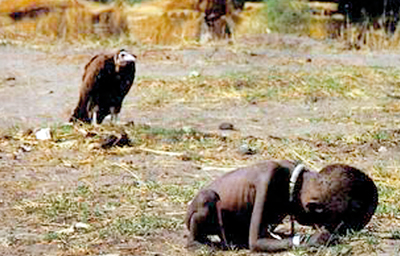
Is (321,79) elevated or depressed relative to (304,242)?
depressed

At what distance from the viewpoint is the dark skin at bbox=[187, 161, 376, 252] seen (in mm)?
5039

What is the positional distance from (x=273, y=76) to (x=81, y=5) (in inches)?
280

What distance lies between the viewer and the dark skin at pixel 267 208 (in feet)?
16.5

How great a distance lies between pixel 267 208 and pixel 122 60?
4.59 meters

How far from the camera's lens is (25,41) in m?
17.5

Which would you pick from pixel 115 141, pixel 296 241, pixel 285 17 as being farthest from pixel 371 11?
pixel 296 241

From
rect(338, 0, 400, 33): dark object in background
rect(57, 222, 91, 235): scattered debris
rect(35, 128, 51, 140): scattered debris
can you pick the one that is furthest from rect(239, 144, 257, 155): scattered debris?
rect(338, 0, 400, 33): dark object in background

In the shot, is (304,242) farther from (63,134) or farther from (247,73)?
(247,73)

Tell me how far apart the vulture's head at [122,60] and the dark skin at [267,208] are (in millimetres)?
4225

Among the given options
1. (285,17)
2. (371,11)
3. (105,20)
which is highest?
(105,20)

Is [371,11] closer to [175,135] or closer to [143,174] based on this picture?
[175,135]

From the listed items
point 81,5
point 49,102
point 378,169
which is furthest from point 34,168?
point 81,5

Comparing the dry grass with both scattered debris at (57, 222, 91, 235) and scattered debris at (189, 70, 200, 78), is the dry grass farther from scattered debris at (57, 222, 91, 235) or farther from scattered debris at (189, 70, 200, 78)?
scattered debris at (189, 70, 200, 78)

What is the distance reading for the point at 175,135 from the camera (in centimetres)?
934
